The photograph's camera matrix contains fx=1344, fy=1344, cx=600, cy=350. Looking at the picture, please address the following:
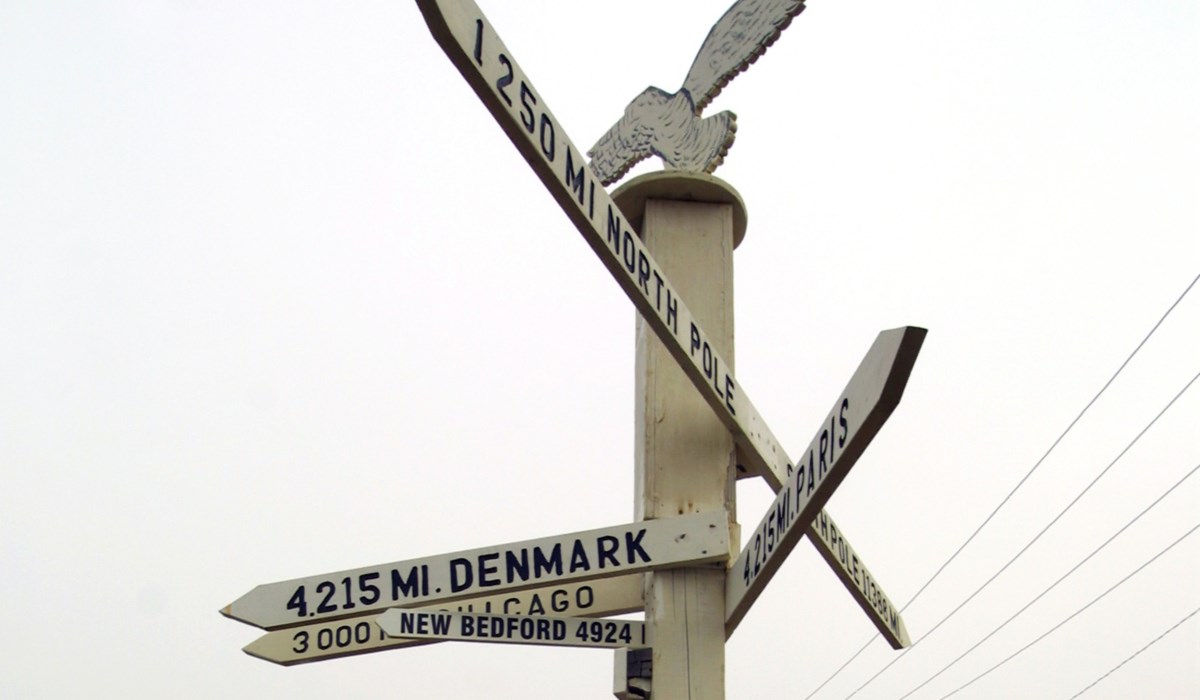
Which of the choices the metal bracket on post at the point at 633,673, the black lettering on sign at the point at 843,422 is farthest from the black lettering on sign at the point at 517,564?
the black lettering on sign at the point at 843,422

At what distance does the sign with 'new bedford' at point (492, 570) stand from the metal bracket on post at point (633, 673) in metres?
0.27

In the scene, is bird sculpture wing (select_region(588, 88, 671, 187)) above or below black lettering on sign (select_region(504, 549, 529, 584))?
above

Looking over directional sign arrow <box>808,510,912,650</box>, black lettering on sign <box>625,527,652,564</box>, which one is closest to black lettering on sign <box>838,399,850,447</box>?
directional sign arrow <box>808,510,912,650</box>

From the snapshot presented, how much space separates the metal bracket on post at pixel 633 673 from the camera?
3.54 metres

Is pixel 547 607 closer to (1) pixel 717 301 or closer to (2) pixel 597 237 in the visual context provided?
(1) pixel 717 301

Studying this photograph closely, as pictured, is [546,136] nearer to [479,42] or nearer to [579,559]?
[479,42]

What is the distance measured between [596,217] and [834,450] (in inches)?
35.5

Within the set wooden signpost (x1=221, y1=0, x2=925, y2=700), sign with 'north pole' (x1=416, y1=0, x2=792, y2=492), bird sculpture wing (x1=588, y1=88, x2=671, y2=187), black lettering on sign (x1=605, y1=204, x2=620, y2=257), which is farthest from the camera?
bird sculpture wing (x1=588, y1=88, x2=671, y2=187)

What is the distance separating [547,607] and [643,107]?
1.76 metres

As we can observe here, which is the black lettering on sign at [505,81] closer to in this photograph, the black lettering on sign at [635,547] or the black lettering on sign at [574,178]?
the black lettering on sign at [574,178]

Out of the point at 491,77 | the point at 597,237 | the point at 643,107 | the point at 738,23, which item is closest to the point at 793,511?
the point at 597,237

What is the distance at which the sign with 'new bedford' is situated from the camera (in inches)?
136

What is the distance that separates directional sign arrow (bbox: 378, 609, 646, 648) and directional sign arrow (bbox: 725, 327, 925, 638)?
1.30 ft

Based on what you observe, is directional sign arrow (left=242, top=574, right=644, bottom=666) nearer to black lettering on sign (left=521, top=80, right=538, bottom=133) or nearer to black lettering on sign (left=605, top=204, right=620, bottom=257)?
black lettering on sign (left=605, top=204, right=620, bottom=257)
